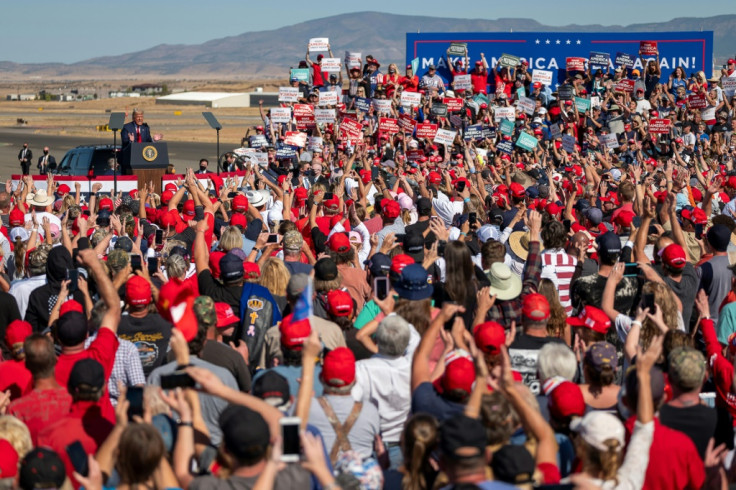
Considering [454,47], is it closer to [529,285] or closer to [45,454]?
[529,285]

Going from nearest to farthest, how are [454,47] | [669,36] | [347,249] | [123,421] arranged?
1. [123,421]
2. [347,249]
3. [454,47]
4. [669,36]

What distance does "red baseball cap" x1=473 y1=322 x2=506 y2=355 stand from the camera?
5520 millimetres

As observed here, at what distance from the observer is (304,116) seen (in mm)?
22234

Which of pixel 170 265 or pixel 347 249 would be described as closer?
pixel 170 265

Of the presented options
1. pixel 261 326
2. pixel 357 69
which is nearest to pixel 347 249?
pixel 261 326

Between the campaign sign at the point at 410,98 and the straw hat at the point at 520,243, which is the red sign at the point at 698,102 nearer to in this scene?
the campaign sign at the point at 410,98

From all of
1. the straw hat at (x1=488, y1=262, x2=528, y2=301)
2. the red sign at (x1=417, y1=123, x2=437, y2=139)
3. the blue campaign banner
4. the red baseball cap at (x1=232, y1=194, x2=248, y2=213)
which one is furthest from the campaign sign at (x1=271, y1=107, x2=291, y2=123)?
the straw hat at (x1=488, y1=262, x2=528, y2=301)

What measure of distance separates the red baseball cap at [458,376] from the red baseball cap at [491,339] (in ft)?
1.80

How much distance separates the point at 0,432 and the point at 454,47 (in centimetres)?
2416

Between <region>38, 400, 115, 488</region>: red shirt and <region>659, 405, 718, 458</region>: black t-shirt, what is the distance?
2896mm

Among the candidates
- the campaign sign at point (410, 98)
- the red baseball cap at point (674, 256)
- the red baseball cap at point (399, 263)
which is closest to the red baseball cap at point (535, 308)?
the red baseball cap at point (399, 263)

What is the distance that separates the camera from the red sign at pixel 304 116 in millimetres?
22188

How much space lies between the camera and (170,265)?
24.6 ft

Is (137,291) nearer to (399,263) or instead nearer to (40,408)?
(40,408)
